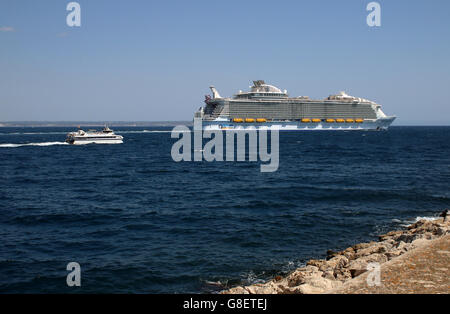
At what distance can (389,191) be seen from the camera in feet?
70.8

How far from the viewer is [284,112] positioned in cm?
10494

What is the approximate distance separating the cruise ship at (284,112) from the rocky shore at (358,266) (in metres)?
87.4

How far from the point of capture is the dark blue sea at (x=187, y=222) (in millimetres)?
10391

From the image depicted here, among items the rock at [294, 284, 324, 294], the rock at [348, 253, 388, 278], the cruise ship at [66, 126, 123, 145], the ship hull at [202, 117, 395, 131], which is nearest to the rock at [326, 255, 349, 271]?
the rock at [348, 253, 388, 278]

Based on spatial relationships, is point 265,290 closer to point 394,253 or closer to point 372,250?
point 394,253

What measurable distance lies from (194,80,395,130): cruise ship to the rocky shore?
287ft

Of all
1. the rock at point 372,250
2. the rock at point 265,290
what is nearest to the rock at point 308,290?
the rock at point 265,290

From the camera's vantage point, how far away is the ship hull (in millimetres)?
98625

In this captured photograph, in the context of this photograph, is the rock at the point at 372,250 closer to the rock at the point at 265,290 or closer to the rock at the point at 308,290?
the rock at the point at 265,290

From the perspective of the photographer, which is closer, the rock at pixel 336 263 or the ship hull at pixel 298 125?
the rock at pixel 336 263
